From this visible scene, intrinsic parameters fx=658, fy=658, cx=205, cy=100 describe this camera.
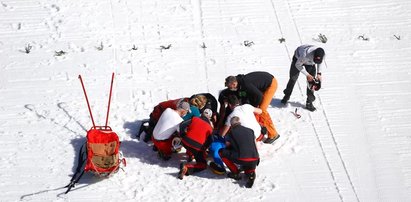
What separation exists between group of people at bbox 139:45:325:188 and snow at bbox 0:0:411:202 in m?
0.24

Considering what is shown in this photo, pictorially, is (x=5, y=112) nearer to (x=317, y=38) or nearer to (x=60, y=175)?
(x=60, y=175)

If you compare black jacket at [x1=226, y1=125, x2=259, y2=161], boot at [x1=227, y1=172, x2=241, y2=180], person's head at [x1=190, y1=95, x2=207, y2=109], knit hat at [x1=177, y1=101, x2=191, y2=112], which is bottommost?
boot at [x1=227, y1=172, x2=241, y2=180]

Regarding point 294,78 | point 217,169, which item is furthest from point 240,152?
point 294,78

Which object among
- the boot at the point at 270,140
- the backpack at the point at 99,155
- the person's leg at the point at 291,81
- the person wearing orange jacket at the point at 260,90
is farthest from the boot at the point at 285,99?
the backpack at the point at 99,155

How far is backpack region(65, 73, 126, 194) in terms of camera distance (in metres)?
9.50

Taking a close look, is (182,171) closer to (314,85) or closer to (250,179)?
(250,179)

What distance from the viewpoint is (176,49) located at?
43.3 ft

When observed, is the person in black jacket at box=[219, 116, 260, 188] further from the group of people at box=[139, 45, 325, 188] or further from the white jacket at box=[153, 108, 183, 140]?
the white jacket at box=[153, 108, 183, 140]

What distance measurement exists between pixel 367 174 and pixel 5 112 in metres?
6.11

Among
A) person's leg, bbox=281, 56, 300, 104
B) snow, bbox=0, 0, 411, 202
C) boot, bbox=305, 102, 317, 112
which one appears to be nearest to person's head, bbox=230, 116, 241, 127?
snow, bbox=0, 0, 411, 202

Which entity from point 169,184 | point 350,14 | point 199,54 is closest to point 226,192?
point 169,184

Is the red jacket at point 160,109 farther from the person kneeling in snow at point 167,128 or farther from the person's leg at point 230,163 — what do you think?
the person's leg at point 230,163

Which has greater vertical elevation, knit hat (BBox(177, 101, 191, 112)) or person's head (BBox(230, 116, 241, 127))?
knit hat (BBox(177, 101, 191, 112))

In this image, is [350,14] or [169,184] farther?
[350,14]
